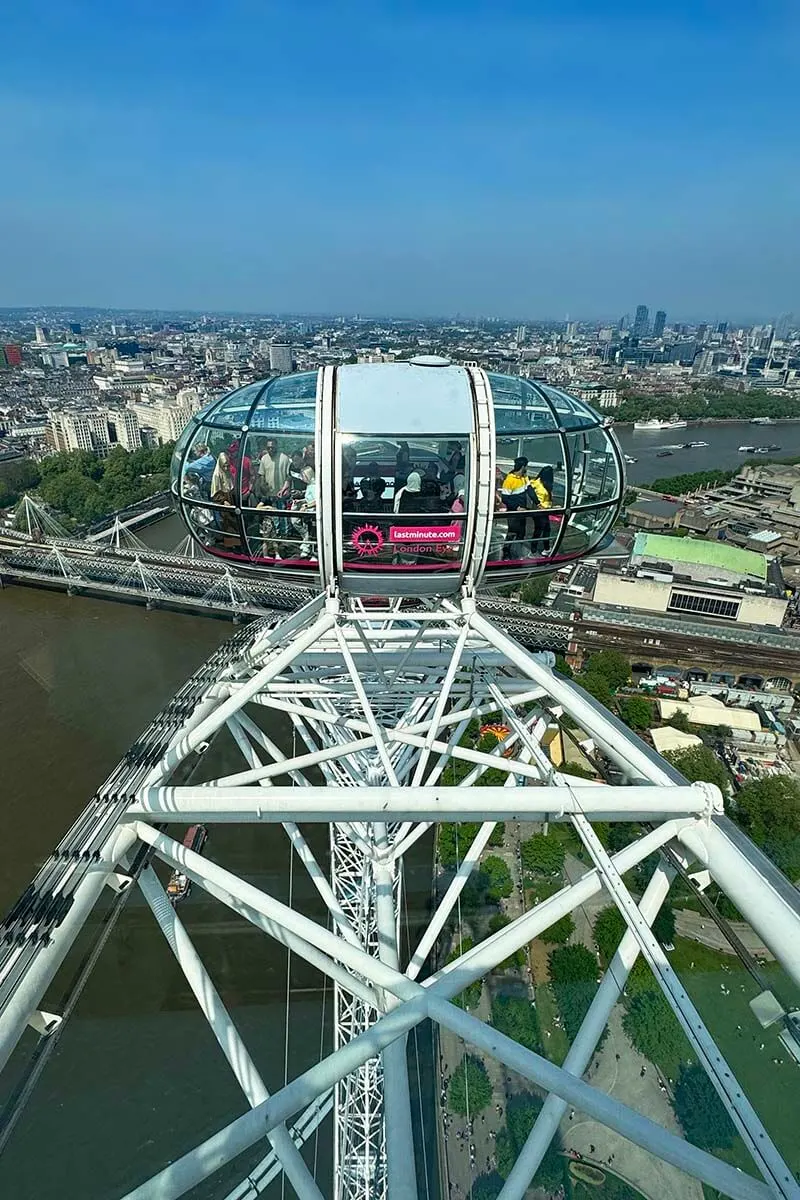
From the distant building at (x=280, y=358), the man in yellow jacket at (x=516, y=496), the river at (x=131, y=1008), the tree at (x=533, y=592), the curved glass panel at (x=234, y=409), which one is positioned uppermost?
the curved glass panel at (x=234, y=409)

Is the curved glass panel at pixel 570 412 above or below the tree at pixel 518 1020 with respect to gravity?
above

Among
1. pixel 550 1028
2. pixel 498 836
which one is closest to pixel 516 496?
pixel 550 1028

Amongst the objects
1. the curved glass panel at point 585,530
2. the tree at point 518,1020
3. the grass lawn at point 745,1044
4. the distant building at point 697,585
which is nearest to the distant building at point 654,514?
the distant building at point 697,585

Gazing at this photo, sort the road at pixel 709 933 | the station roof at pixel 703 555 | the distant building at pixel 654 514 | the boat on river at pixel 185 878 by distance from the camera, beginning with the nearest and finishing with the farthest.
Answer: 1. the road at pixel 709 933
2. the boat on river at pixel 185 878
3. the station roof at pixel 703 555
4. the distant building at pixel 654 514

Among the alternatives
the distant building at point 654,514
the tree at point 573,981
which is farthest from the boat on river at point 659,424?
the tree at point 573,981

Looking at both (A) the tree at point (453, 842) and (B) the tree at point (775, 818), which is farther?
(B) the tree at point (775, 818)

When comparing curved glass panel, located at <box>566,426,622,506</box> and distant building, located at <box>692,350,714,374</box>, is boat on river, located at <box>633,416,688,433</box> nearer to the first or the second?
distant building, located at <box>692,350,714,374</box>

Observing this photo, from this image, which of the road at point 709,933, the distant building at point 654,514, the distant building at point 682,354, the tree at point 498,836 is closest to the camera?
the road at point 709,933

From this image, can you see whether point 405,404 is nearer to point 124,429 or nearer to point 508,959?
point 508,959

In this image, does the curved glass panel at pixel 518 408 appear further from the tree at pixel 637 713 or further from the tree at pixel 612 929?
the tree at pixel 637 713
